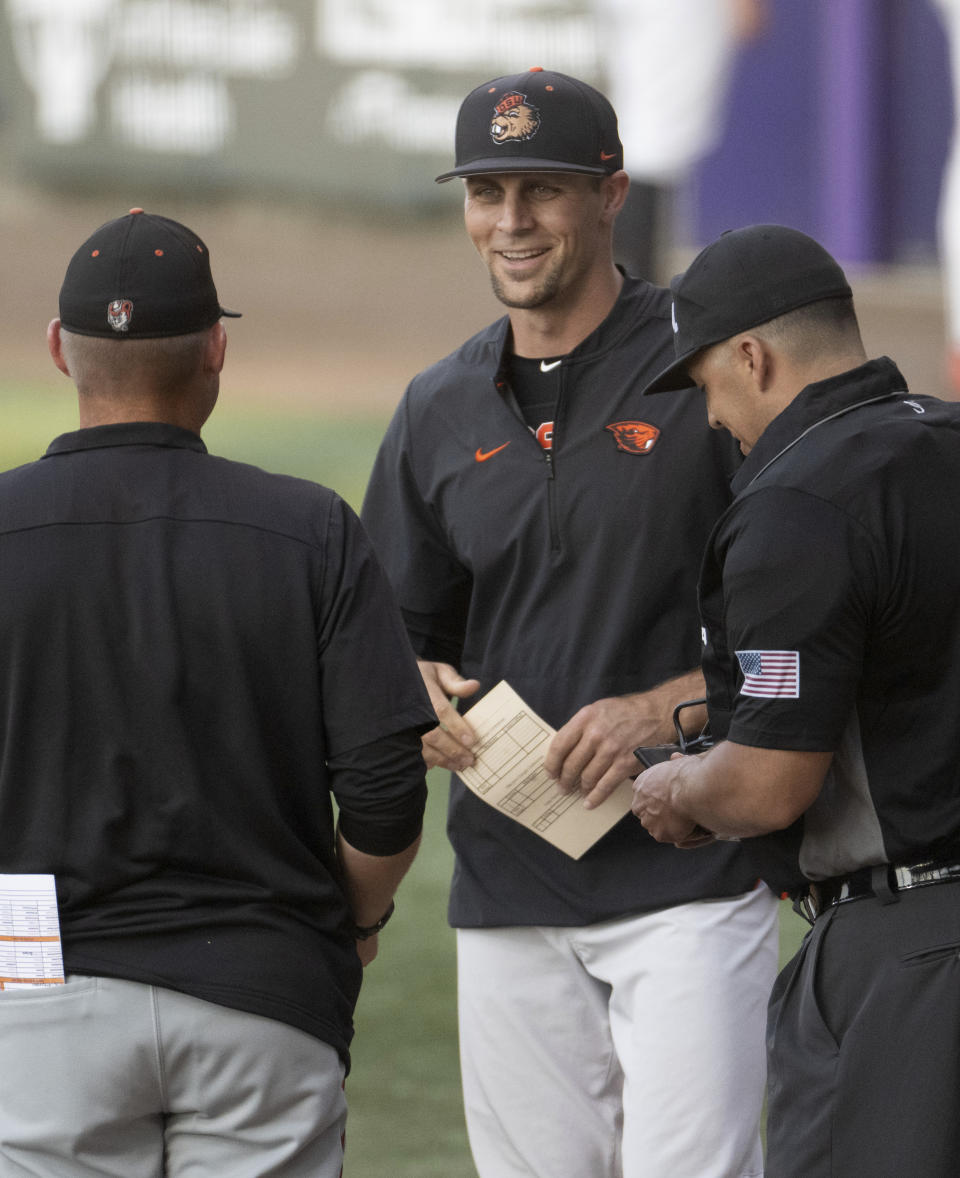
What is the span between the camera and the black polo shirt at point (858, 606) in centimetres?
228

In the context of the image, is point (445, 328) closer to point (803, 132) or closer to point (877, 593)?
point (803, 132)

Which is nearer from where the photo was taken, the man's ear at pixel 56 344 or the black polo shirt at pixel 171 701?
the black polo shirt at pixel 171 701

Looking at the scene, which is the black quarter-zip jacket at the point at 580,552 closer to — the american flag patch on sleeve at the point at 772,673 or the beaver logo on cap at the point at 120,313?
the american flag patch on sleeve at the point at 772,673

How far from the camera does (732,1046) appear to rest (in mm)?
2969

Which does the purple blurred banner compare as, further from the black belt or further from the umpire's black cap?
the black belt

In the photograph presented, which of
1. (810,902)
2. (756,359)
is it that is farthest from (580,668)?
(756,359)

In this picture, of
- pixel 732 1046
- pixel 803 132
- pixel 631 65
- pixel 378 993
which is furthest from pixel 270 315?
pixel 732 1046

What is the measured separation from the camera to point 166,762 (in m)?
2.29

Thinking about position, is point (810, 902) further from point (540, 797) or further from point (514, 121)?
point (514, 121)

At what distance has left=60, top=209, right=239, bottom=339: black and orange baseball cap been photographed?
2.38 metres

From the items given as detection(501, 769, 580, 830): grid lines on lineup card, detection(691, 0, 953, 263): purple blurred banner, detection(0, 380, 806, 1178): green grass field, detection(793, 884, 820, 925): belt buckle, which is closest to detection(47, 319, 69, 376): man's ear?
detection(501, 769, 580, 830): grid lines on lineup card

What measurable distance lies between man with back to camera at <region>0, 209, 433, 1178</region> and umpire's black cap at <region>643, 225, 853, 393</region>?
1.90ft

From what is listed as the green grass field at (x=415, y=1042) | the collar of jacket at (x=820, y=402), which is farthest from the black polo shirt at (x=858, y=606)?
the green grass field at (x=415, y=1042)

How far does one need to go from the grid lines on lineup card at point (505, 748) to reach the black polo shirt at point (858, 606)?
68 centimetres
